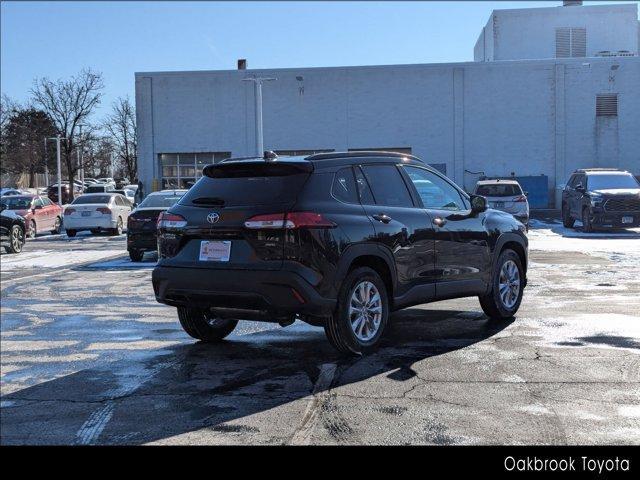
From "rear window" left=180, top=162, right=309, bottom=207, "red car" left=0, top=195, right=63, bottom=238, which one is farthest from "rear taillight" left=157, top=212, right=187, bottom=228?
"red car" left=0, top=195, right=63, bottom=238

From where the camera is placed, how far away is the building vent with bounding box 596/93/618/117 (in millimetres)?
39406

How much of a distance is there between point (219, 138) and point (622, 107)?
20682mm

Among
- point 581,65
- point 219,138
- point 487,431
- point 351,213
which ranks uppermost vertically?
point 581,65

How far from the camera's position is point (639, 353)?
277 inches

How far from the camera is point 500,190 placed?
2378cm

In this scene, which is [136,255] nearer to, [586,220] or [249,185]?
[249,185]

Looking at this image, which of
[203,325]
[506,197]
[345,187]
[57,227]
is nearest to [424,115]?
[506,197]

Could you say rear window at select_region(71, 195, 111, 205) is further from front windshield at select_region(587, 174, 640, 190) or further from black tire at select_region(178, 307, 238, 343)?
black tire at select_region(178, 307, 238, 343)

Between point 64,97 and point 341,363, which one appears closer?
point 341,363

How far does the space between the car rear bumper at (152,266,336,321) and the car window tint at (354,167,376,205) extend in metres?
1.10

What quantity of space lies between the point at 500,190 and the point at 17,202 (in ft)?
54.5

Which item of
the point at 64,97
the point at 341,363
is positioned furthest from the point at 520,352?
the point at 64,97

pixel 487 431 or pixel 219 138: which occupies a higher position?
pixel 219 138
